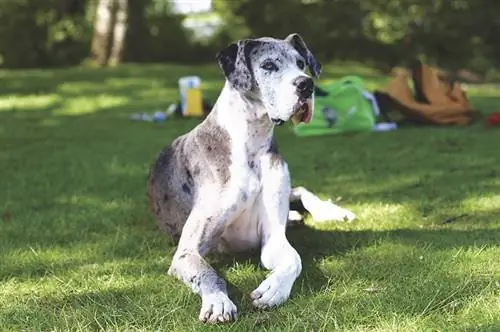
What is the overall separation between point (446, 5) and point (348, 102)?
39.2 ft

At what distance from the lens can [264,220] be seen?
4125 millimetres

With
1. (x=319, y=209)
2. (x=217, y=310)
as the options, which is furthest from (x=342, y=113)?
(x=217, y=310)

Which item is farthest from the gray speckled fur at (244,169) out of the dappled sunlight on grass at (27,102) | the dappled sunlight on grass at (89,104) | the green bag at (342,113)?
the dappled sunlight on grass at (27,102)

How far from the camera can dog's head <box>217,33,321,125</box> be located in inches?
147

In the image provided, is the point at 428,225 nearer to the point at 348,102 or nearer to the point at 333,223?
the point at 333,223

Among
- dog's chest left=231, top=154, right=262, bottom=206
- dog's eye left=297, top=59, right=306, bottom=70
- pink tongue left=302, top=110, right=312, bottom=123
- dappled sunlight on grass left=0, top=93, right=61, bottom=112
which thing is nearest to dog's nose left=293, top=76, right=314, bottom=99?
pink tongue left=302, top=110, right=312, bottom=123

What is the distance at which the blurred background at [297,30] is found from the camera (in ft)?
62.2

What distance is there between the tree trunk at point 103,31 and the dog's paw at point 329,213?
39.8ft

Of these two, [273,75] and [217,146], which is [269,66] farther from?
[217,146]

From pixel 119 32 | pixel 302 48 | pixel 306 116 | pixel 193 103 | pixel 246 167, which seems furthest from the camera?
pixel 119 32

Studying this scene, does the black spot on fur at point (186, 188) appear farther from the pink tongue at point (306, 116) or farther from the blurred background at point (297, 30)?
the blurred background at point (297, 30)

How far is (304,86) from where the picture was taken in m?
3.71

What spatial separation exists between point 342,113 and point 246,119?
16.9ft

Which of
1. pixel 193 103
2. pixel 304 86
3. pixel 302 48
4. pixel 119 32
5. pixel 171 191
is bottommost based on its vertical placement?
pixel 193 103
